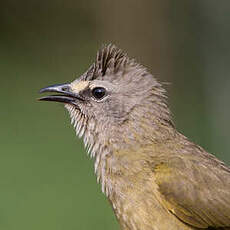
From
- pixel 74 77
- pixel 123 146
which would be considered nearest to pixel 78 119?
pixel 123 146

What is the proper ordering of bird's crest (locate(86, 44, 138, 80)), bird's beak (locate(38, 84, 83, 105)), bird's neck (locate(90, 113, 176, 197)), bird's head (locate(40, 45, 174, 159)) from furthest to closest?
bird's beak (locate(38, 84, 83, 105))
bird's crest (locate(86, 44, 138, 80))
bird's head (locate(40, 45, 174, 159))
bird's neck (locate(90, 113, 176, 197))

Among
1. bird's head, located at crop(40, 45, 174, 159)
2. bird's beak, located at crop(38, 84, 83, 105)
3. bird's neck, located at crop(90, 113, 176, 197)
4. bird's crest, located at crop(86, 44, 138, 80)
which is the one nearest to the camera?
bird's neck, located at crop(90, 113, 176, 197)

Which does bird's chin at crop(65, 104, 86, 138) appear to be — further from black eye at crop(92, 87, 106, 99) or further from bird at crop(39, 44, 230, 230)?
black eye at crop(92, 87, 106, 99)

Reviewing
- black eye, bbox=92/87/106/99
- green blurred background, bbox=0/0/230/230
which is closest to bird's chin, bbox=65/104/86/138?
black eye, bbox=92/87/106/99

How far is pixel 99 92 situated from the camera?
218 inches

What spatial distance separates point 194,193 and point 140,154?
19.2 inches

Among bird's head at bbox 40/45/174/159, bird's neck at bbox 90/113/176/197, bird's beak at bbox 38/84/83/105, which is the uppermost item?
bird's beak at bbox 38/84/83/105

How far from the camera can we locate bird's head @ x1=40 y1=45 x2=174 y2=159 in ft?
17.7

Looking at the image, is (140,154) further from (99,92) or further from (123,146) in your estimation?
(99,92)

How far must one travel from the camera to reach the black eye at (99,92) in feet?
18.1

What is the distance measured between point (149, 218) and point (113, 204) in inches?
15.4

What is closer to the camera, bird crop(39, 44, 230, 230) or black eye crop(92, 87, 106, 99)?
bird crop(39, 44, 230, 230)

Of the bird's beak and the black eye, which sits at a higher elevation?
the bird's beak

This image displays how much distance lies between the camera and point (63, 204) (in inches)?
347
